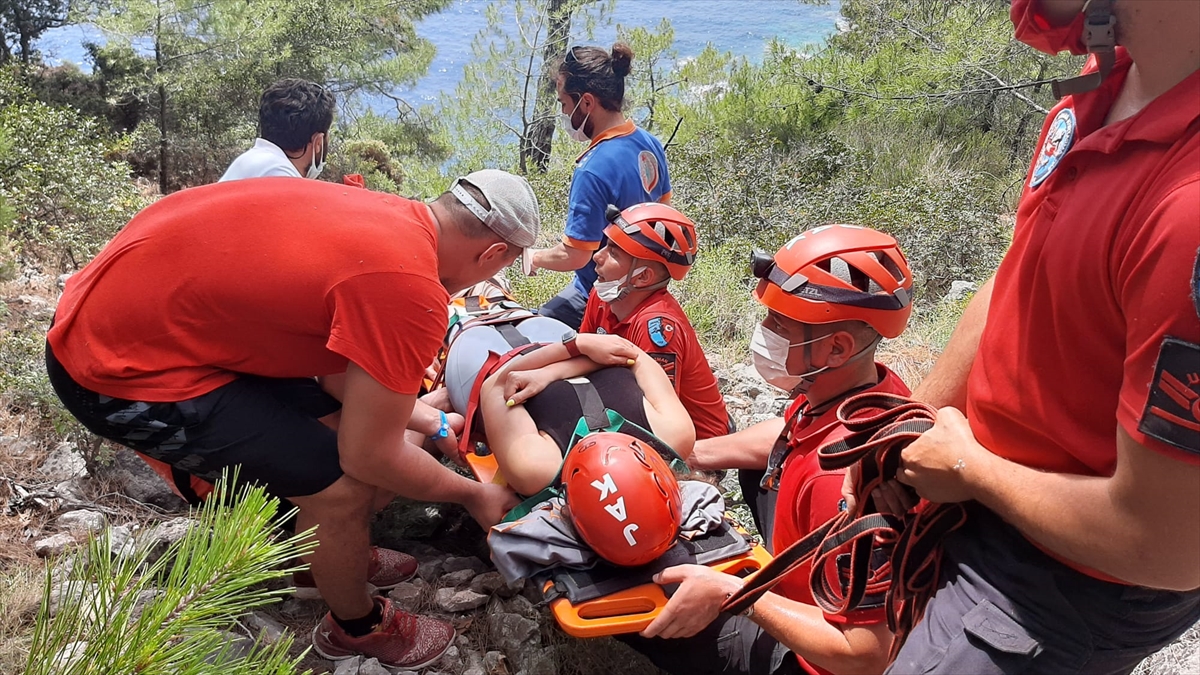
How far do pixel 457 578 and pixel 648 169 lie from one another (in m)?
2.55

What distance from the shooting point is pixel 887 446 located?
174cm

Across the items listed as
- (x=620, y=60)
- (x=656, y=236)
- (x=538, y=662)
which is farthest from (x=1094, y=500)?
(x=620, y=60)

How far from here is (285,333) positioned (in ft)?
8.65

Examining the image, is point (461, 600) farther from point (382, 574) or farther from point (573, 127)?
point (573, 127)

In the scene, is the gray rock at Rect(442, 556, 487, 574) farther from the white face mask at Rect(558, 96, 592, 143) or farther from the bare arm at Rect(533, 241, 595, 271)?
the white face mask at Rect(558, 96, 592, 143)

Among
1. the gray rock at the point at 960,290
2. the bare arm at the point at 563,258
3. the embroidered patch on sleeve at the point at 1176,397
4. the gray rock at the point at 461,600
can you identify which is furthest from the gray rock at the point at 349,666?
the gray rock at the point at 960,290

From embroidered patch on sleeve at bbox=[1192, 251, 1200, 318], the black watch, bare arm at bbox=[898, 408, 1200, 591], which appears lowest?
the black watch

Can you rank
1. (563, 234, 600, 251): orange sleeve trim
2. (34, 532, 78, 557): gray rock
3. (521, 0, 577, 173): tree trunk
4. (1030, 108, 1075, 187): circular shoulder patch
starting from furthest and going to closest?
(521, 0, 577, 173): tree trunk → (563, 234, 600, 251): orange sleeve trim → (34, 532, 78, 557): gray rock → (1030, 108, 1075, 187): circular shoulder patch

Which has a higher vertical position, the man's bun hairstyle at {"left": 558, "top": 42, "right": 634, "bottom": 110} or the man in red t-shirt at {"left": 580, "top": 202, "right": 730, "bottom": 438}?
the man's bun hairstyle at {"left": 558, "top": 42, "right": 634, "bottom": 110}

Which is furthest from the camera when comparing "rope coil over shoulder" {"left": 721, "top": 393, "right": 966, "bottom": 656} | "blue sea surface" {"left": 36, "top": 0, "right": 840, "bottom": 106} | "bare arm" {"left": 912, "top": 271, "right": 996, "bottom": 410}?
"blue sea surface" {"left": 36, "top": 0, "right": 840, "bottom": 106}

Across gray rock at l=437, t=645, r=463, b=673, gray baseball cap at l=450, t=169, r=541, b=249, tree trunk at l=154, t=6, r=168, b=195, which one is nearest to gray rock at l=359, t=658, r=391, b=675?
gray rock at l=437, t=645, r=463, b=673

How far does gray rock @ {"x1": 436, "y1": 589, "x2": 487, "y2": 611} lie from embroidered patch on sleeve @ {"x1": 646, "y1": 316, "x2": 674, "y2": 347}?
1305 mm

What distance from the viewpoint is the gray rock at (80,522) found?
334 cm

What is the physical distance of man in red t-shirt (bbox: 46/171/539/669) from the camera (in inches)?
99.0
